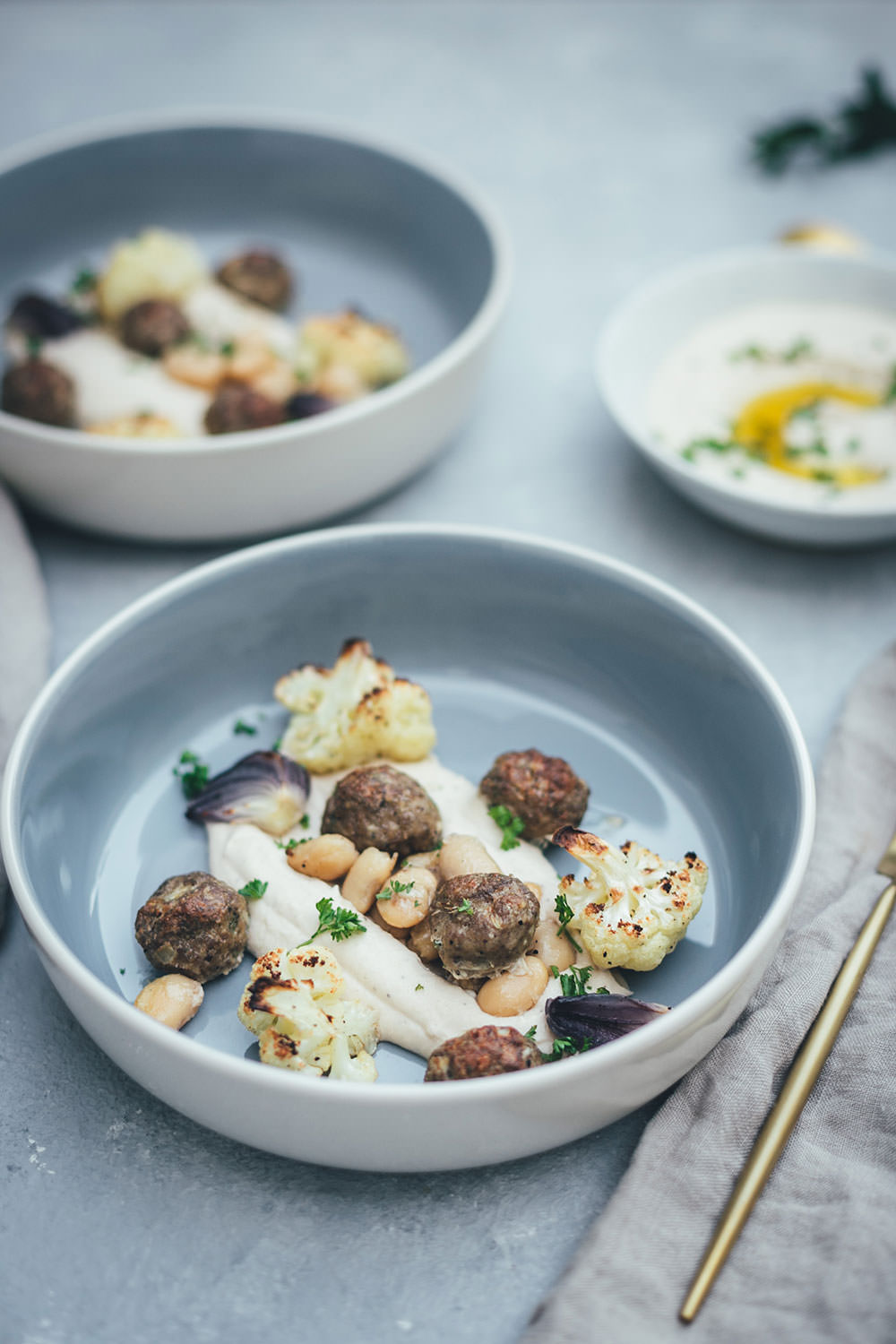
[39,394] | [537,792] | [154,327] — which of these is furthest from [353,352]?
[537,792]

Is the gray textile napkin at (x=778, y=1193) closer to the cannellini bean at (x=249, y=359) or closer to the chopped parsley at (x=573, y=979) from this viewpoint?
the chopped parsley at (x=573, y=979)

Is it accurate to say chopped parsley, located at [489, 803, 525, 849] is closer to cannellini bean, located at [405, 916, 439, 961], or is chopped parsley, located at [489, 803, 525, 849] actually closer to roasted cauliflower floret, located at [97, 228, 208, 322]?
cannellini bean, located at [405, 916, 439, 961]

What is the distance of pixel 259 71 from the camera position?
207 inches

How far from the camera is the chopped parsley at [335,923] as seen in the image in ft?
7.29

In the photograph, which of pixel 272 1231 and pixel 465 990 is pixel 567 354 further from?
pixel 272 1231

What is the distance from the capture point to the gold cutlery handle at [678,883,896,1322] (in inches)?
73.3

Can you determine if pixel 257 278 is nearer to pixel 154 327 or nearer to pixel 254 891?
pixel 154 327

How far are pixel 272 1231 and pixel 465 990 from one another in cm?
52

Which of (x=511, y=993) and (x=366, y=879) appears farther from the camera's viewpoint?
(x=366, y=879)

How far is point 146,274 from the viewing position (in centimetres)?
377

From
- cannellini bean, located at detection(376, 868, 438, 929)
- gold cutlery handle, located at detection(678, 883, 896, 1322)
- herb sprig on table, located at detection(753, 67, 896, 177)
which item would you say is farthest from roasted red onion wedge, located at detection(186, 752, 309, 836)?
herb sprig on table, located at detection(753, 67, 896, 177)

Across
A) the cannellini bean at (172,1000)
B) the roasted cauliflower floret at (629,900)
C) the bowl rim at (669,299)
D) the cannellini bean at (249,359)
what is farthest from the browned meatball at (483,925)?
the cannellini bean at (249,359)

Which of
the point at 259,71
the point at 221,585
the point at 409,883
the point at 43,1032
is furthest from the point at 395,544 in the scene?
the point at 259,71

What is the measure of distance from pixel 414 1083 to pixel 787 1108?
645 mm
